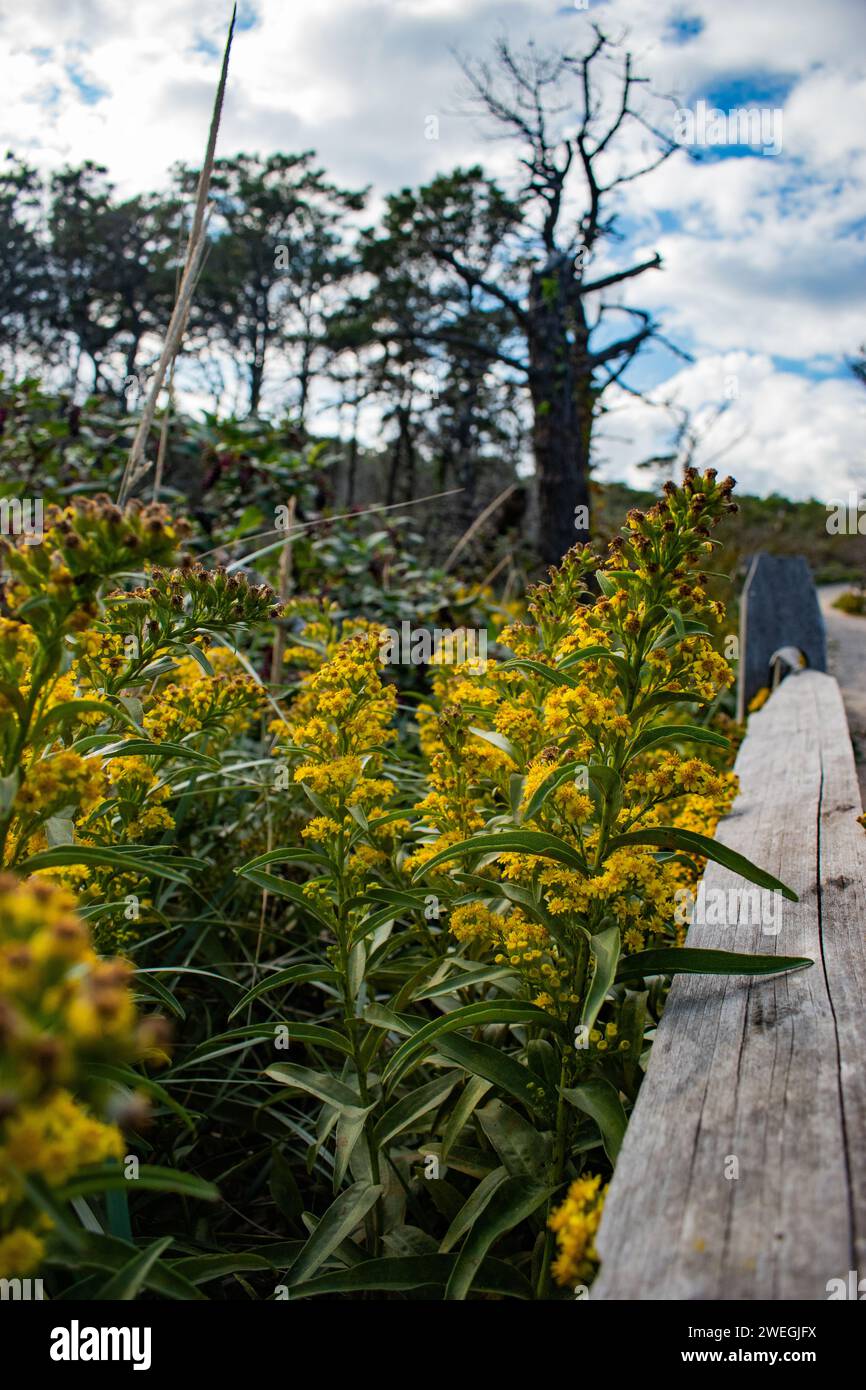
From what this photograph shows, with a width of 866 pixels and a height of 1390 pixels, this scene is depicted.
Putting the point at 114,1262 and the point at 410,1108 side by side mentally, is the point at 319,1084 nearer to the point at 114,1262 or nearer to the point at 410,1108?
the point at 410,1108

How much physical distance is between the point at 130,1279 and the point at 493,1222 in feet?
1.97

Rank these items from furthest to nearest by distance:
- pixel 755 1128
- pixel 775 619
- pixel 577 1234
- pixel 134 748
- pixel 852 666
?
pixel 852 666, pixel 775 619, pixel 134 748, pixel 755 1128, pixel 577 1234

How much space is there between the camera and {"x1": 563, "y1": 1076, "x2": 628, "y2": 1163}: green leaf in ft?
3.98

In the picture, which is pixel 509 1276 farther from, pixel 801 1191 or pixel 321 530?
pixel 321 530

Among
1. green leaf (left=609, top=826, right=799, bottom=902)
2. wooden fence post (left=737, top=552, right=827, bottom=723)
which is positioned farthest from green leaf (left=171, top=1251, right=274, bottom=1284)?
wooden fence post (left=737, top=552, right=827, bottom=723)

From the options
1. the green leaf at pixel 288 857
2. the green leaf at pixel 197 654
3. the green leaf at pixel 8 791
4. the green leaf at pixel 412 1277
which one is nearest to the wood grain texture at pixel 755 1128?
the green leaf at pixel 412 1277

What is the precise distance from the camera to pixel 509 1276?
1258 millimetres

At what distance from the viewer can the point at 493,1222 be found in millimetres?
1257

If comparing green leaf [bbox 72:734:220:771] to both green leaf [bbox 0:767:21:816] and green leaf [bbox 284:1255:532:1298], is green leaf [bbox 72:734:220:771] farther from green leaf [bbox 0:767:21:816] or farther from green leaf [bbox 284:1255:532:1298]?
green leaf [bbox 284:1255:532:1298]

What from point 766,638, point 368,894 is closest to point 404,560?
point 766,638

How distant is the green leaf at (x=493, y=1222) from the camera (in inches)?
46.6

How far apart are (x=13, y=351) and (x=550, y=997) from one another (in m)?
30.6

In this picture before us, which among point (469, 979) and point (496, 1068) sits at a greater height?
point (469, 979)

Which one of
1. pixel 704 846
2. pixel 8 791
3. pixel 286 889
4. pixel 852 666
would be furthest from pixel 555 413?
pixel 8 791
